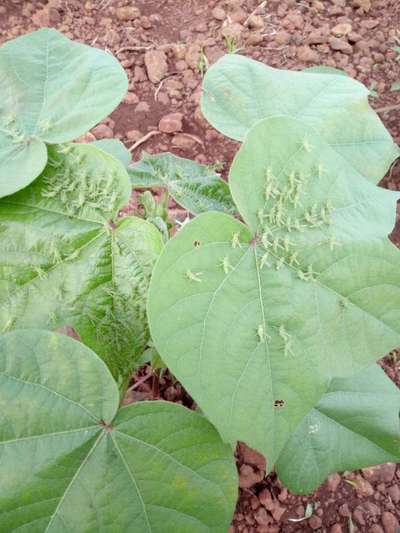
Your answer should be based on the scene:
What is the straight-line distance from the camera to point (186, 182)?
1.14m

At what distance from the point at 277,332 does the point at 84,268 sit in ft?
1.13

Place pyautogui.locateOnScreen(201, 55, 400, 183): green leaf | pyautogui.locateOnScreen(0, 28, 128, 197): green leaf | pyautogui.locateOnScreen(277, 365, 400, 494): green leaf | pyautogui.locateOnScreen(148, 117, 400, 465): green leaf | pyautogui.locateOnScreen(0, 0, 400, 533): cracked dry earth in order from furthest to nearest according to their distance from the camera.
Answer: pyautogui.locateOnScreen(0, 0, 400, 533): cracked dry earth
pyautogui.locateOnScreen(277, 365, 400, 494): green leaf
pyautogui.locateOnScreen(201, 55, 400, 183): green leaf
pyautogui.locateOnScreen(0, 28, 128, 197): green leaf
pyautogui.locateOnScreen(148, 117, 400, 465): green leaf

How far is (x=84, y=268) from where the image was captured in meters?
0.91

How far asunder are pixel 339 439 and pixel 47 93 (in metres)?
1.00

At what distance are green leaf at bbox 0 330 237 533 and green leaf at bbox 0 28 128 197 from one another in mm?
339

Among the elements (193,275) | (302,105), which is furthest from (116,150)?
(193,275)

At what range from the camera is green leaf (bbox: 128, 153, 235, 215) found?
110 centimetres

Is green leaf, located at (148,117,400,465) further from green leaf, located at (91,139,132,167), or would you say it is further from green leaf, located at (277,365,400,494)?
green leaf, located at (91,139,132,167)

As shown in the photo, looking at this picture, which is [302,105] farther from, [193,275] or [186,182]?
[193,275]

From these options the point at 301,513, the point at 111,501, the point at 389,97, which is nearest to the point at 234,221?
the point at 111,501

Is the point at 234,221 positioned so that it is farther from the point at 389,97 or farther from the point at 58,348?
the point at 389,97

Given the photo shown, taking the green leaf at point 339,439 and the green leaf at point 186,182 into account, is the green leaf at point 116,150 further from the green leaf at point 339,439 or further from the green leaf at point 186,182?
the green leaf at point 339,439

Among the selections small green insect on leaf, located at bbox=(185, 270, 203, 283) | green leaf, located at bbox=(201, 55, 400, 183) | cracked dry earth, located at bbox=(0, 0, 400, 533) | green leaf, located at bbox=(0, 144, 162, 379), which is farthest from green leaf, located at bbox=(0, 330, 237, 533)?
cracked dry earth, located at bbox=(0, 0, 400, 533)

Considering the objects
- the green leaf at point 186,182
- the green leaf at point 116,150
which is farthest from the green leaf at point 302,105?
the green leaf at point 116,150
